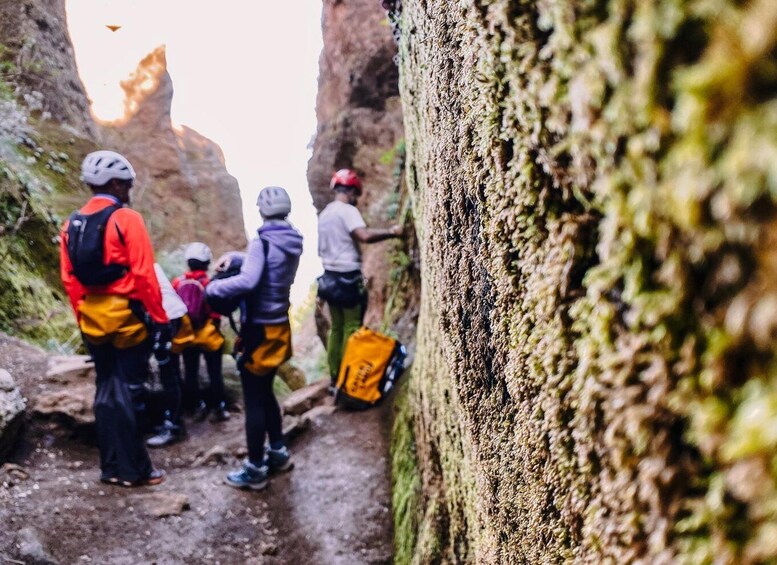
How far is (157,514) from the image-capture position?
4.07m

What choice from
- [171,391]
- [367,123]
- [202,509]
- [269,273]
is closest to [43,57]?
[367,123]

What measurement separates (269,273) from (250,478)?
6.45 ft

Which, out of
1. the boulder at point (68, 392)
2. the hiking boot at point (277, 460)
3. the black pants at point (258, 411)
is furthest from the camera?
the boulder at point (68, 392)

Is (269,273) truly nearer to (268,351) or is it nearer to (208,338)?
(268,351)

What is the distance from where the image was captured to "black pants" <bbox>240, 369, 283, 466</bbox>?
14.5 feet

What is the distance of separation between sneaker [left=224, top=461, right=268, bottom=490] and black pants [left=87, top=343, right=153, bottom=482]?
839 millimetres

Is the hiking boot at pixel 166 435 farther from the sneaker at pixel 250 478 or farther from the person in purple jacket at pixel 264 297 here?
the person in purple jacket at pixel 264 297

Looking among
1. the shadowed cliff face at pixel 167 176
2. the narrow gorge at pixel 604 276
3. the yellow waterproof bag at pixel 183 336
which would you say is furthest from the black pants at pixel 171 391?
the shadowed cliff face at pixel 167 176

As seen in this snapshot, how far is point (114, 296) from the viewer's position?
394cm

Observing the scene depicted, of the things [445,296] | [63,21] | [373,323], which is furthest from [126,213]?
[63,21]

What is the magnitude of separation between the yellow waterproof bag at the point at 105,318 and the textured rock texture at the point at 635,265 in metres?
3.56

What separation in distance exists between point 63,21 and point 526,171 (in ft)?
47.9

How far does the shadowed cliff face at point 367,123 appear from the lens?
366 inches

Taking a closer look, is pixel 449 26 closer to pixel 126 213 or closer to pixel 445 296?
pixel 445 296
